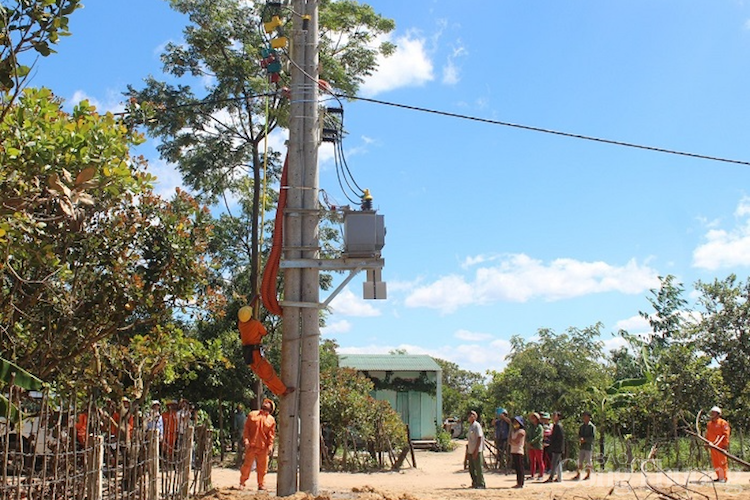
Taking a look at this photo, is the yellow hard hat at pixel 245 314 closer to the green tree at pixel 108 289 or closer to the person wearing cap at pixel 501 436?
the green tree at pixel 108 289

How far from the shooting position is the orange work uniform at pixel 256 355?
10094 millimetres

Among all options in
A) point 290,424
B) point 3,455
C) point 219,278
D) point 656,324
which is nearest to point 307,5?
point 290,424

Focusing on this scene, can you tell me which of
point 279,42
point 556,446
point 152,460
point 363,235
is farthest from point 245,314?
point 556,446

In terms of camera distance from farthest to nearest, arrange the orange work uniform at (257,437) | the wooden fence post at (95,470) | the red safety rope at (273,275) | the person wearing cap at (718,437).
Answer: the person wearing cap at (718,437) < the orange work uniform at (257,437) < the red safety rope at (273,275) < the wooden fence post at (95,470)

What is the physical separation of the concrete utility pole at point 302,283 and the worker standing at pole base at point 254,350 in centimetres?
32

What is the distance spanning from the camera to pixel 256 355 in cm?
1015

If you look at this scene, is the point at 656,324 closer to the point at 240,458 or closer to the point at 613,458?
the point at 613,458

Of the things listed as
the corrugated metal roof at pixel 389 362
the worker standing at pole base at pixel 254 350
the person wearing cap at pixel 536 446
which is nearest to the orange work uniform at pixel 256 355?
the worker standing at pole base at pixel 254 350

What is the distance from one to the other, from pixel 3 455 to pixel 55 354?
18.4 feet

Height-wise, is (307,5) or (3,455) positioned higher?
(307,5)

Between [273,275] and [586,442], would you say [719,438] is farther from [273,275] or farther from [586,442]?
[273,275]

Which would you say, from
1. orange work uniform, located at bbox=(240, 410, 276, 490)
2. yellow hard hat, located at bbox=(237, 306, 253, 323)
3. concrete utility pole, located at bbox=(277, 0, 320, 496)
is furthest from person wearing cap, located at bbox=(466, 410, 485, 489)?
yellow hard hat, located at bbox=(237, 306, 253, 323)

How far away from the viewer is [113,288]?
37.8 feet

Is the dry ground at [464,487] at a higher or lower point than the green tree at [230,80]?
lower
